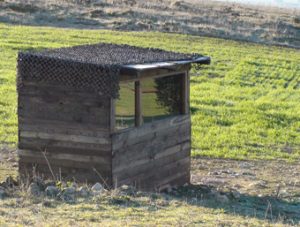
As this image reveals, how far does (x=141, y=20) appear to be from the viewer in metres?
46.3

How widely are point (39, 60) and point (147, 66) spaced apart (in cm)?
163

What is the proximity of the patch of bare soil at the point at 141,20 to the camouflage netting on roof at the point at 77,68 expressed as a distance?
3031 centimetres

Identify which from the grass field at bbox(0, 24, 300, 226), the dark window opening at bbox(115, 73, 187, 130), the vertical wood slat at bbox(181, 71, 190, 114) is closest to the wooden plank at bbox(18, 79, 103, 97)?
→ the dark window opening at bbox(115, 73, 187, 130)

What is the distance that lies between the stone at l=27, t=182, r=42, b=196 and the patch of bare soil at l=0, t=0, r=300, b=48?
1278 inches

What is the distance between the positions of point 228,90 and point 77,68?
14.8 meters

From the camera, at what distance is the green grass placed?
18.2 meters

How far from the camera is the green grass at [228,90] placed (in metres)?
18.2

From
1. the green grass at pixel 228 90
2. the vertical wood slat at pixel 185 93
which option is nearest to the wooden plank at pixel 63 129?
the vertical wood slat at pixel 185 93

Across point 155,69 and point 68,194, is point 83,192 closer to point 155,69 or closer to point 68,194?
point 68,194

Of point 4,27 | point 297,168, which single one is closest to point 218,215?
point 297,168

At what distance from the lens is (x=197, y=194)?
12.9 m

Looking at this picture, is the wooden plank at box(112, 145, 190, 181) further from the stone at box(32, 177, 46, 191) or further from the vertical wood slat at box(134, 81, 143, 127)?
the stone at box(32, 177, 46, 191)

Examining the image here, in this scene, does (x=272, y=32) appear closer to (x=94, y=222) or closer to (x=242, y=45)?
(x=242, y=45)

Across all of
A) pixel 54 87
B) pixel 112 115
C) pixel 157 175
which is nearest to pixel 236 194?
pixel 157 175
